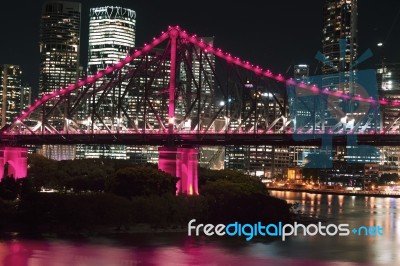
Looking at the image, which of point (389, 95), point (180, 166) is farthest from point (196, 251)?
point (389, 95)

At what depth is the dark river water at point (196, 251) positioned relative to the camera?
117ft

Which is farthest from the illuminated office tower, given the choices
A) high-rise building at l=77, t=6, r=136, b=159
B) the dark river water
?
the dark river water

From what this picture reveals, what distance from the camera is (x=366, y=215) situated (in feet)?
219

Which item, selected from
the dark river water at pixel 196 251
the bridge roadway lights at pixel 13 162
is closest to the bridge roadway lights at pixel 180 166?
the dark river water at pixel 196 251

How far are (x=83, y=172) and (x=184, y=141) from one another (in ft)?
62.2

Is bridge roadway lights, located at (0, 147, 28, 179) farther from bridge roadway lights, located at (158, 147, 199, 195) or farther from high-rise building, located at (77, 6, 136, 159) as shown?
high-rise building, located at (77, 6, 136, 159)

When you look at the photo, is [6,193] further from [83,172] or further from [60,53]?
[60,53]

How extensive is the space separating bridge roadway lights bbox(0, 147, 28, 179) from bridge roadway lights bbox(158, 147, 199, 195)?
17.7m

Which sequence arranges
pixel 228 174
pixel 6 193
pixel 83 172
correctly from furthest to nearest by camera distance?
pixel 83 172, pixel 228 174, pixel 6 193

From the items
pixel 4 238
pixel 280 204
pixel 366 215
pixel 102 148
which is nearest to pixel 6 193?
pixel 4 238

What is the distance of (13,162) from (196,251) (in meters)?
33.6

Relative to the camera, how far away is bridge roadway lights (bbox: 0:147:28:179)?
6756cm

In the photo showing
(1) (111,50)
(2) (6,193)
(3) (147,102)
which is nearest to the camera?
(2) (6,193)

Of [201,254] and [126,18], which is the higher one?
[126,18]
